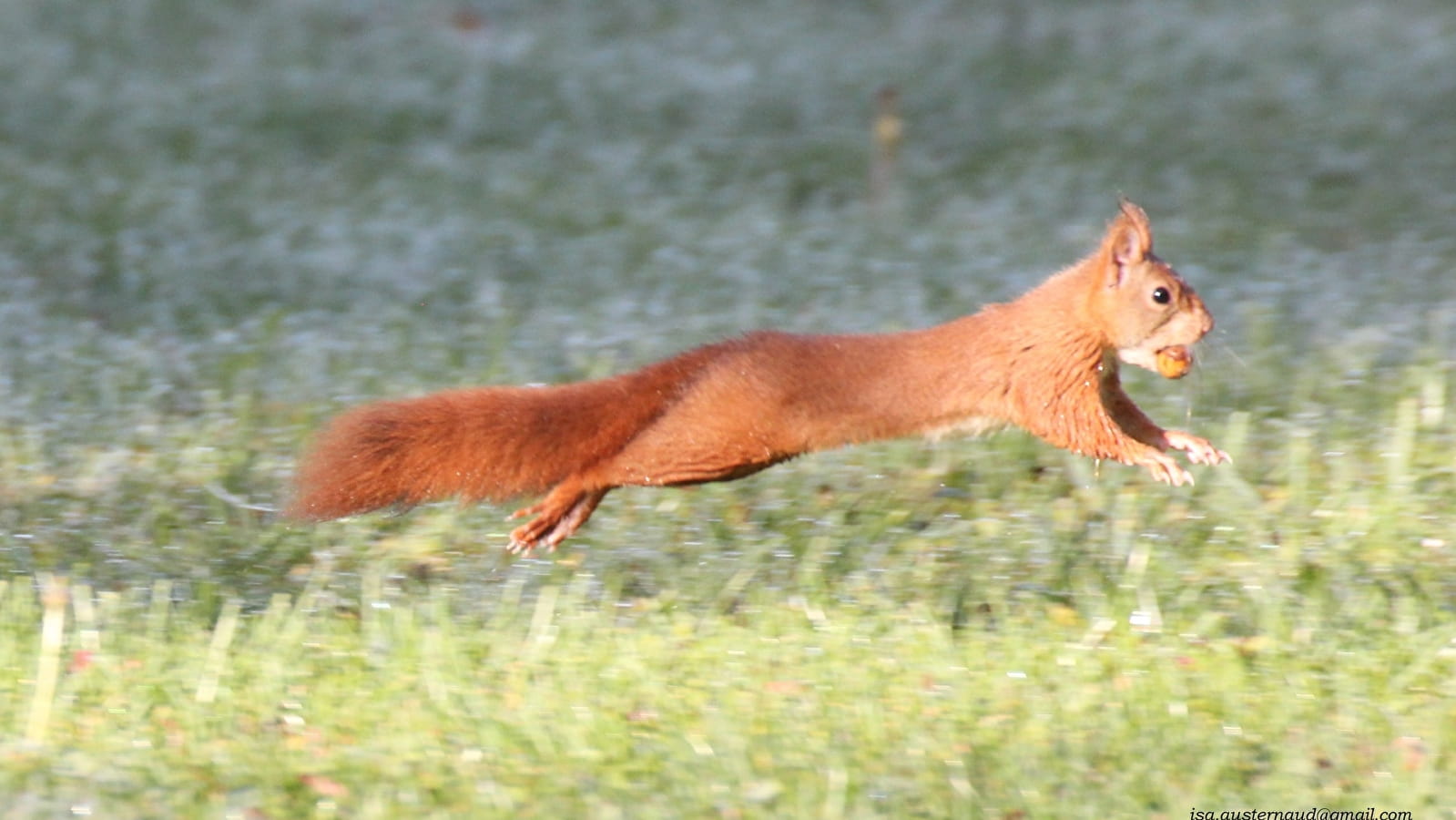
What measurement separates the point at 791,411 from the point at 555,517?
1.82ft

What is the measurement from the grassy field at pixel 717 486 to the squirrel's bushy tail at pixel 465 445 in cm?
37

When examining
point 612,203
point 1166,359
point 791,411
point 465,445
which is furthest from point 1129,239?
point 612,203

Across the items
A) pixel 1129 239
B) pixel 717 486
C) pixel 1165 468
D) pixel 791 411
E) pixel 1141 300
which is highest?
pixel 1129 239

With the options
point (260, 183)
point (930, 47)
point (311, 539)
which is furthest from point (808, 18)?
point (311, 539)

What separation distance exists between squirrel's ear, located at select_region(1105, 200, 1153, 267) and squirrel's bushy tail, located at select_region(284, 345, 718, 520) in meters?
0.89

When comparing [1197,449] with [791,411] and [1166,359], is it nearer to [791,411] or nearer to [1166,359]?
[1166,359]

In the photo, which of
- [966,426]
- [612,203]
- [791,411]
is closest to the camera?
[791,411]

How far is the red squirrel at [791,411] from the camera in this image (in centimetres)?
365

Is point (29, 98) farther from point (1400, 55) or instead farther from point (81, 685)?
point (1400, 55)

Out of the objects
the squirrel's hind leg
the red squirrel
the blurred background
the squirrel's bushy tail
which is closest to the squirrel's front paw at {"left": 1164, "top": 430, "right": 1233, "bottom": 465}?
the red squirrel

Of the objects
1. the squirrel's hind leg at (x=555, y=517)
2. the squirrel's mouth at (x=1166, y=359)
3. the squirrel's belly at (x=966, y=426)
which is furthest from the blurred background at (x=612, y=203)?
the squirrel's hind leg at (x=555, y=517)

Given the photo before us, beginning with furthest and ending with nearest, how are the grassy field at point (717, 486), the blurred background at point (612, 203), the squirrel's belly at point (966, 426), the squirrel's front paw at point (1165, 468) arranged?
1. the blurred background at point (612, 203)
2. the squirrel's belly at point (966, 426)
3. the squirrel's front paw at point (1165, 468)
4. the grassy field at point (717, 486)

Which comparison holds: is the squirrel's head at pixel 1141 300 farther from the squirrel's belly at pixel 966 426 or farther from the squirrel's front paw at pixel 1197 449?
the squirrel's belly at pixel 966 426

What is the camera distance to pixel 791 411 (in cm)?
363
